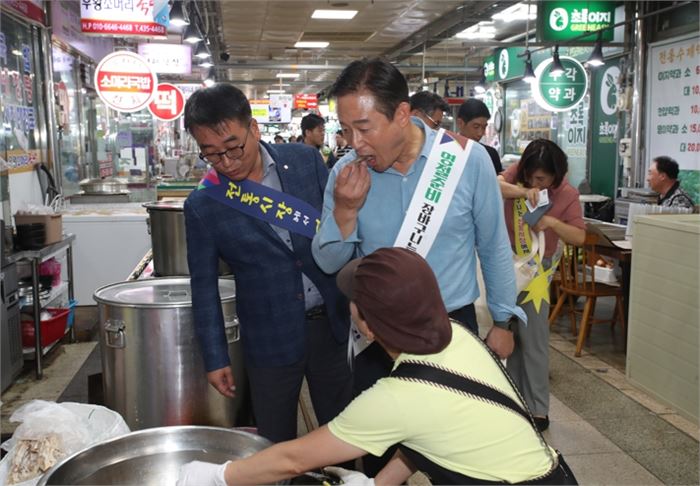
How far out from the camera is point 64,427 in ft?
7.46

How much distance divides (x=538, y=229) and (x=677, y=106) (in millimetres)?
6425

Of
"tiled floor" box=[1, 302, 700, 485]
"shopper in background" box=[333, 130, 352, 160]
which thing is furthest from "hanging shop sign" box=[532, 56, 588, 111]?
"tiled floor" box=[1, 302, 700, 485]

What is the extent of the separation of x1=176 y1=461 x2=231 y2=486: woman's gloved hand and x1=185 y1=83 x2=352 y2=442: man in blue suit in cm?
82

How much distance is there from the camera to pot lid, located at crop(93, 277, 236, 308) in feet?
9.67

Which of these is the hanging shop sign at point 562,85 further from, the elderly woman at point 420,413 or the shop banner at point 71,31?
the elderly woman at point 420,413

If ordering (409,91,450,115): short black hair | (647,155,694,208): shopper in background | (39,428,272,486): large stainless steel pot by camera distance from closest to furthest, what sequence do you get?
1. (39,428,272,486): large stainless steel pot
2. (409,91,450,115): short black hair
3. (647,155,694,208): shopper in background

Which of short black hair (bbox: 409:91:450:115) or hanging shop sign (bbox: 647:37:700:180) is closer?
short black hair (bbox: 409:91:450:115)

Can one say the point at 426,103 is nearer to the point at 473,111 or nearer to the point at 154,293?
the point at 473,111

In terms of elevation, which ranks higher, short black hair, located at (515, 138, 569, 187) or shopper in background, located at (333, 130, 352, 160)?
shopper in background, located at (333, 130, 352, 160)

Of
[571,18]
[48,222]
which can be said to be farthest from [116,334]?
[571,18]

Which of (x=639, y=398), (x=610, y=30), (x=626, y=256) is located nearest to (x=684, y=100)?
(x=610, y=30)

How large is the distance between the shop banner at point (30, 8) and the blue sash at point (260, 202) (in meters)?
5.26

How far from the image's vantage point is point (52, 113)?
8141 mm

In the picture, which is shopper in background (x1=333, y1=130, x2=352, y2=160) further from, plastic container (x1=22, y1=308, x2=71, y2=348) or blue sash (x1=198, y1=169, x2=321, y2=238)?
plastic container (x1=22, y1=308, x2=71, y2=348)
